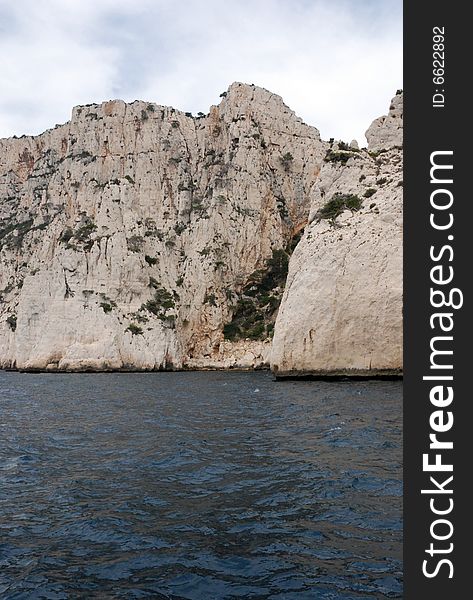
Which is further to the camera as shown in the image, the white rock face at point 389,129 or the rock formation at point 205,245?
the white rock face at point 389,129

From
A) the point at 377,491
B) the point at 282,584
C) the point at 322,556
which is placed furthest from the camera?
the point at 377,491

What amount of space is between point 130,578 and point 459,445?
3983 mm

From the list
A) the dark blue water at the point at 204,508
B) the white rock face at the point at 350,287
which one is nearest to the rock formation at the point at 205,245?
the white rock face at the point at 350,287

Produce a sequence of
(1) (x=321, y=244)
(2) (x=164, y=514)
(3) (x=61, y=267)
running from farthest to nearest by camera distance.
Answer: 1. (3) (x=61, y=267)
2. (1) (x=321, y=244)
3. (2) (x=164, y=514)

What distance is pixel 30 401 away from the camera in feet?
86.1

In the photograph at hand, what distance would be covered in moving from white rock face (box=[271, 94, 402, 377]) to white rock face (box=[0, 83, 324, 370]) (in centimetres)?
2192

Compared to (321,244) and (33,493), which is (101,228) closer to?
(321,244)

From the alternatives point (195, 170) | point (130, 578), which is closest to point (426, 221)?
point (130, 578)

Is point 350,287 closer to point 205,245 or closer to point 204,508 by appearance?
point 204,508

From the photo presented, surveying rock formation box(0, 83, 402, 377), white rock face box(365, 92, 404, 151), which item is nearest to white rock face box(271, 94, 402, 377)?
rock formation box(0, 83, 402, 377)

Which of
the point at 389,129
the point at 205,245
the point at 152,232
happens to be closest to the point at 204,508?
the point at 389,129

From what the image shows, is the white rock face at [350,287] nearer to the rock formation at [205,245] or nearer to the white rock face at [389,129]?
the rock formation at [205,245]

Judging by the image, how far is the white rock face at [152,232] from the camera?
193 feet

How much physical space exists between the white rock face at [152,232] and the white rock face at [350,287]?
2192cm
